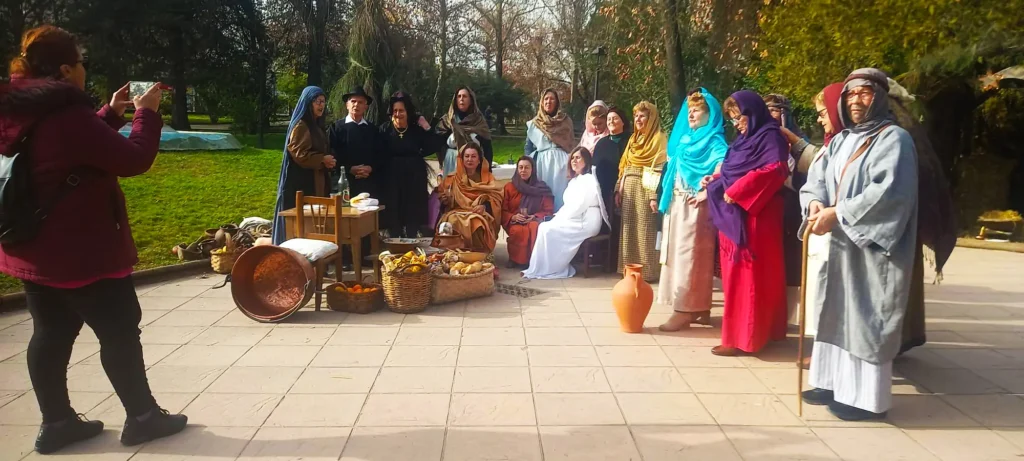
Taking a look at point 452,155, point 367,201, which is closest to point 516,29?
point 452,155

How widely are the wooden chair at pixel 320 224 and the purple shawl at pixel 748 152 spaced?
2.96 metres

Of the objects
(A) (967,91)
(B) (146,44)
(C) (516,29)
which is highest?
(C) (516,29)

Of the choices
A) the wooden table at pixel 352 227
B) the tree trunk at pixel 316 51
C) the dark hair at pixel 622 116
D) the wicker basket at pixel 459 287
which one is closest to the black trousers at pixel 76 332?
the wooden table at pixel 352 227

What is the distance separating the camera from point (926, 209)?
358 cm

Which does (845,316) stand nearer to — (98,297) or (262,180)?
(98,297)

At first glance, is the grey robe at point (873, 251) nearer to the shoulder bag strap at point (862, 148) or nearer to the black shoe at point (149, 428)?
the shoulder bag strap at point (862, 148)

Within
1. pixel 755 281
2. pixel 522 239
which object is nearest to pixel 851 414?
pixel 755 281

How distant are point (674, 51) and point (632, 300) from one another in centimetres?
896

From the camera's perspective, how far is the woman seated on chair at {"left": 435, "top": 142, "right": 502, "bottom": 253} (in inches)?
273

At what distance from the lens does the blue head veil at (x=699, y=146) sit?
4.80 metres

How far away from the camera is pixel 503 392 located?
373cm

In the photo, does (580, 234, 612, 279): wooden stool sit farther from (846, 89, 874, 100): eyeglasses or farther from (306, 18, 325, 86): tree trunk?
(306, 18, 325, 86): tree trunk

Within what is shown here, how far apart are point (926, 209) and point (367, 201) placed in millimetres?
4266

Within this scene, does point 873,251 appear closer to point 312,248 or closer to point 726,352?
point 726,352
